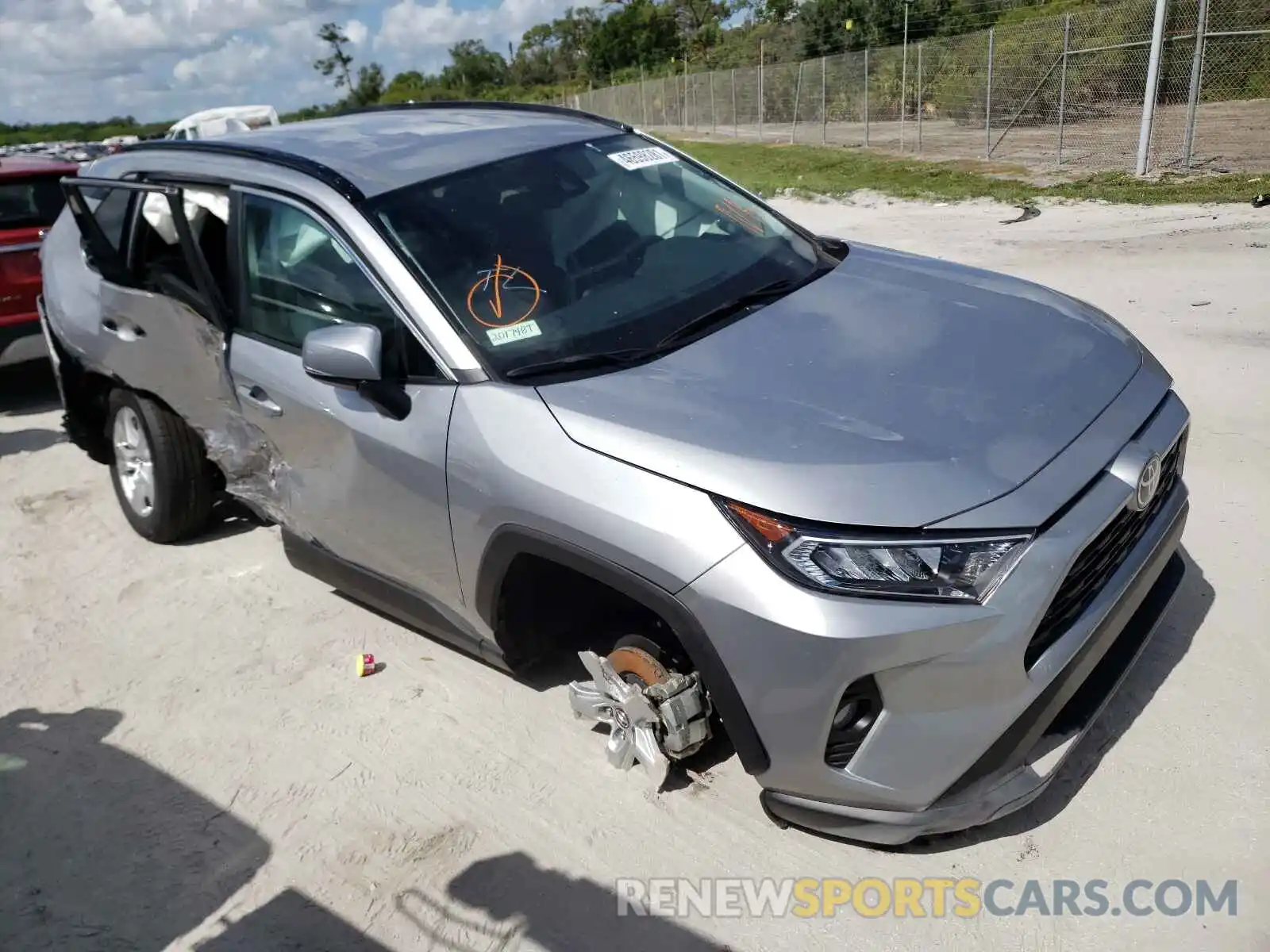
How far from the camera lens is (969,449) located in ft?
8.38

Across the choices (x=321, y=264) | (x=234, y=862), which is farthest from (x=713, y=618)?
(x=321, y=264)

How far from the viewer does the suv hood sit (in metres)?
2.46

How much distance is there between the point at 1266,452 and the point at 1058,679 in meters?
2.95

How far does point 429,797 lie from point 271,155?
93.4 inches

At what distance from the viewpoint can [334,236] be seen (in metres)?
3.45

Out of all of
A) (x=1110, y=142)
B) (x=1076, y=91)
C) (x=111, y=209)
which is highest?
(x=111, y=209)

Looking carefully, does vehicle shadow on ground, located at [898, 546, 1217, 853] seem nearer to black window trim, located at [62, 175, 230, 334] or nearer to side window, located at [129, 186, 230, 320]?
black window trim, located at [62, 175, 230, 334]

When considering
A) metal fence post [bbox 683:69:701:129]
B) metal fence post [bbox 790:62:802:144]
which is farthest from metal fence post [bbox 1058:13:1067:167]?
metal fence post [bbox 683:69:701:129]

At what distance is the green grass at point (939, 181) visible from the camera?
40.1 ft

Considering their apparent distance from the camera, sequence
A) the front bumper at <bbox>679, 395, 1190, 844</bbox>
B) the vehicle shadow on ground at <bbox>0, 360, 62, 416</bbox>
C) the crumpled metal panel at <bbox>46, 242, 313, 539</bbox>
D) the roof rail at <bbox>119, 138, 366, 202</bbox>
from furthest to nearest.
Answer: the vehicle shadow on ground at <bbox>0, 360, 62, 416</bbox> → the crumpled metal panel at <bbox>46, 242, 313, 539</bbox> → the roof rail at <bbox>119, 138, 366, 202</bbox> → the front bumper at <bbox>679, 395, 1190, 844</bbox>

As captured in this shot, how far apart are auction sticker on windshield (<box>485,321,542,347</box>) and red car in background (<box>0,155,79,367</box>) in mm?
5499

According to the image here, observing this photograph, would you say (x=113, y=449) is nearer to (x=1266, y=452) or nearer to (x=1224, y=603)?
(x=1224, y=603)

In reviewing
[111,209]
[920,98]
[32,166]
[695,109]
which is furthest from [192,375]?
[695,109]

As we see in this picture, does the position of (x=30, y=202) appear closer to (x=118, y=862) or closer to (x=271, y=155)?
(x=271, y=155)
